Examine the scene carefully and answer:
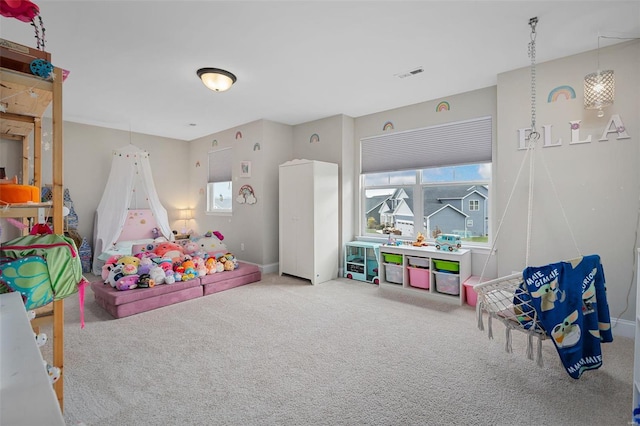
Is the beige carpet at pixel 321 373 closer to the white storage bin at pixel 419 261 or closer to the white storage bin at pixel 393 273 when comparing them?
the white storage bin at pixel 419 261

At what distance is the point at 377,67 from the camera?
3.16 meters

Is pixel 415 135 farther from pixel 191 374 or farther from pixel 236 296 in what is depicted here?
pixel 191 374

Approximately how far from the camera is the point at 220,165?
6016 millimetres

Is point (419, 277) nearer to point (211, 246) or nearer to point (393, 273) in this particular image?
point (393, 273)

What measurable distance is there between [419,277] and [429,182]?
132 cm

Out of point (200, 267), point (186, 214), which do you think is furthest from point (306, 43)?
point (186, 214)

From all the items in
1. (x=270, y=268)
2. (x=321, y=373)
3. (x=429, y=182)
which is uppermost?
(x=429, y=182)

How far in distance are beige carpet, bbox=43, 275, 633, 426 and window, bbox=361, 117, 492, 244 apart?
1.34 m

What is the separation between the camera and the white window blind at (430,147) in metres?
3.76

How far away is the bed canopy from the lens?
5117 millimetres

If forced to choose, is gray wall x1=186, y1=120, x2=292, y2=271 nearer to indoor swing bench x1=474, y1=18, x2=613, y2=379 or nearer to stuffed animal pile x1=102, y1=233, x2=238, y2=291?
stuffed animal pile x1=102, y1=233, x2=238, y2=291

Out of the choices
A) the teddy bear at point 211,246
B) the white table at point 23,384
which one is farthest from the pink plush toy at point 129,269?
the white table at point 23,384

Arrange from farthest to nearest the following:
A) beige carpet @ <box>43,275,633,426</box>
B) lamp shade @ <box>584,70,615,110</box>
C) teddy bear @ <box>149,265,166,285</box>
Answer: teddy bear @ <box>149,265,166,285</box>, lamp shade @ <box>584,70,615,110</box>, beige carpet @ <box>43,275,633,426</box>

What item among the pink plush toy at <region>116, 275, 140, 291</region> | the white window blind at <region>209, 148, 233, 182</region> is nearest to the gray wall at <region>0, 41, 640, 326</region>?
the white window blind at <region>209, 148, 233, 182</region>
